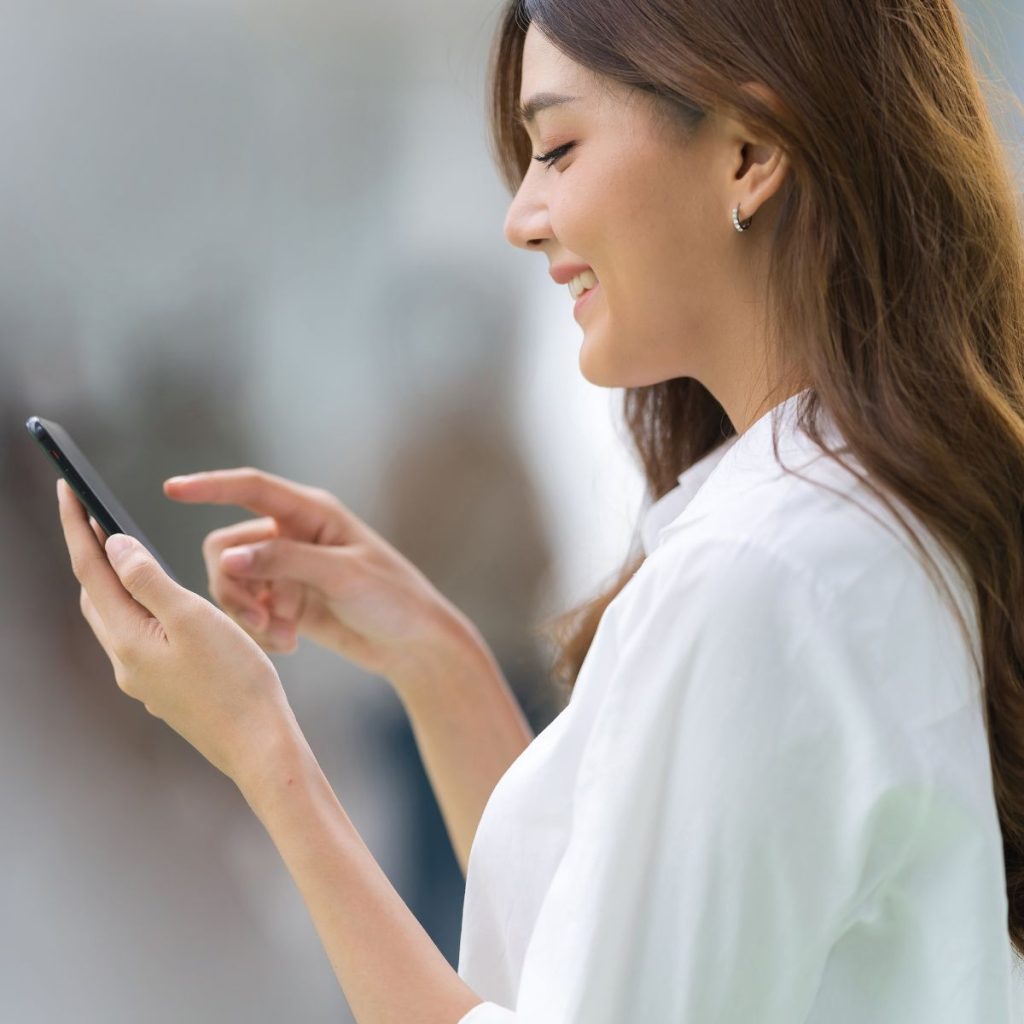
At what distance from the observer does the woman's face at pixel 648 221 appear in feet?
2.54

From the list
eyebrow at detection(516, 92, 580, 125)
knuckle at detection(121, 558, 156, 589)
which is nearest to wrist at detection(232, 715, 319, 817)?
knuckle at detection(121, 558, 156, 589)

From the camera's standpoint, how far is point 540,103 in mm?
826

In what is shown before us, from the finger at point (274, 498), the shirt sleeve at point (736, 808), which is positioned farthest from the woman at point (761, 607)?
the finger at point (274, 498)

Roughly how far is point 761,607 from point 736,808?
0.10m

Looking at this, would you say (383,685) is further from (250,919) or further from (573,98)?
(573,98)

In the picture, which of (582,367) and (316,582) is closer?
(582,367)

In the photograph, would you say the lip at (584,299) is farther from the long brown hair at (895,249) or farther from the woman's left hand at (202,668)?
the woman's left hand at (202,668)

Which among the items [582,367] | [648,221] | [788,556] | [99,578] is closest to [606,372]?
[582,367]

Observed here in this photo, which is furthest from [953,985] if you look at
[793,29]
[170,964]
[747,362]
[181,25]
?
[181,25]

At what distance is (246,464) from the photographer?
1.57 metres

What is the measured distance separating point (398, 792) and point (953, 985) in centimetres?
116

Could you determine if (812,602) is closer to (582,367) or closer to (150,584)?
(582,367)

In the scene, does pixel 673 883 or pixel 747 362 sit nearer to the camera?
pixel 673 883

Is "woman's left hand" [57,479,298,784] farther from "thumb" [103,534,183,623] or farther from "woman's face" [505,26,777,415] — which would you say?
"woman's face" [505,26,777,415]
